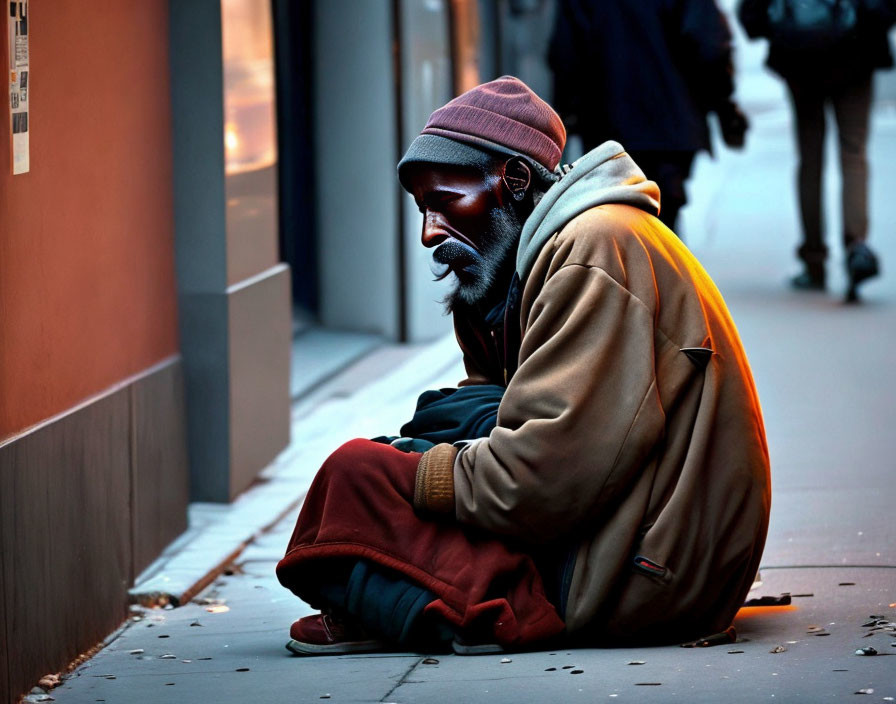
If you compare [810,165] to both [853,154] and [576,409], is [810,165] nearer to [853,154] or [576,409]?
[853,154]

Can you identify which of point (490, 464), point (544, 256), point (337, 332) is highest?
point (544, 256)

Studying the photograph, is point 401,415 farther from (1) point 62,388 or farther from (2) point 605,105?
(1) point 62,388

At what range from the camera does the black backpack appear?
8797 mm

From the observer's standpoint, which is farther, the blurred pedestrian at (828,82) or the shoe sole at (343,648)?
the blurred pedestrian at (828,82)

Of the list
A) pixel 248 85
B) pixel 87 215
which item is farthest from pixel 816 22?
pixel 87 215

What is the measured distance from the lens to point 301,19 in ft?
29.9

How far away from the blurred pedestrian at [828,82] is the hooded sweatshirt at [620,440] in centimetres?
554

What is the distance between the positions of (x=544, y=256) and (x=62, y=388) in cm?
143

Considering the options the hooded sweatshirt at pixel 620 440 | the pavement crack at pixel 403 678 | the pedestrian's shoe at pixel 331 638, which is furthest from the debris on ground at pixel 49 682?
the hooded sweatshirt at pixel 620 440

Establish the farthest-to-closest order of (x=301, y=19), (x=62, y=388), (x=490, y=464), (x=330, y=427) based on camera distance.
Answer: (x=301, y=19) < (x=330, y=427) < (x=62, y=388) < (x=490, y=464)

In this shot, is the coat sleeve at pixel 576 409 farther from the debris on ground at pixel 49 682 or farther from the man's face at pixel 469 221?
the debris on ground at pixel 49 682

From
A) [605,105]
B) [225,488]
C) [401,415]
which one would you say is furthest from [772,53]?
[225,488]

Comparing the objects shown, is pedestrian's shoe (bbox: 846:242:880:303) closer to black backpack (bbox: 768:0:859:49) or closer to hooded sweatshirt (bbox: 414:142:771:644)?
black backpack (bbox: 768:0:859:49)

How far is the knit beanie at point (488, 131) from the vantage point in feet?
12.5
